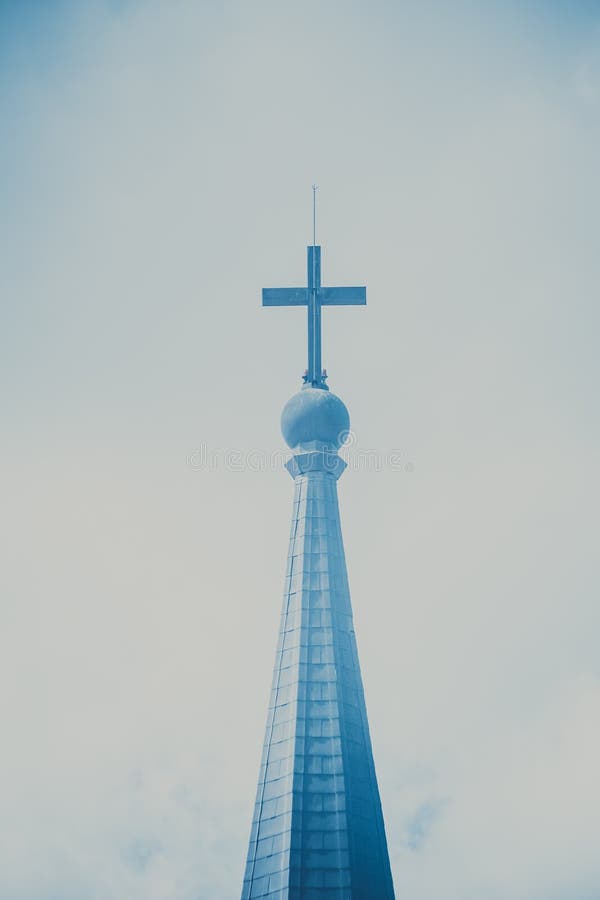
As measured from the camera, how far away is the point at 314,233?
61.4 metres

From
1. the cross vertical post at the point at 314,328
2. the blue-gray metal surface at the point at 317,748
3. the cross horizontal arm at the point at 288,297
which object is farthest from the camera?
the cross horizontal arm at the point at 288,297

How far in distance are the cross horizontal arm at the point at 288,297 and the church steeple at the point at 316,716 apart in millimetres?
48

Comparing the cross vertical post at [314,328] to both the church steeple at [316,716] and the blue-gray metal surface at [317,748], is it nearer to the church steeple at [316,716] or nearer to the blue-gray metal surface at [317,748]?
the church steeple at [316,716]

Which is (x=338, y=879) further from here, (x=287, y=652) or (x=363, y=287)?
(x=363, y=287)

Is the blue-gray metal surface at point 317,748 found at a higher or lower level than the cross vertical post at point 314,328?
lower

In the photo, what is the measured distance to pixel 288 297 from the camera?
195 ft

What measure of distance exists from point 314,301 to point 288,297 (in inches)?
50.2

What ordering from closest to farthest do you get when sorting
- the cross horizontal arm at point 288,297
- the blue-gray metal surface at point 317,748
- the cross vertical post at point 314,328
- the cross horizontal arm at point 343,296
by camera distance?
the blue-gray metal surface at point 317,748, the cross horizontal arm at point 343,296, the cross vertical post at point 314,328, the cross horizontal arm at point 288,297

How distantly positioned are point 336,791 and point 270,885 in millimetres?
4328

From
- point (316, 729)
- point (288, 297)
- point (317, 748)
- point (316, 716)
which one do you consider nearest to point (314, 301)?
point (288, 297)

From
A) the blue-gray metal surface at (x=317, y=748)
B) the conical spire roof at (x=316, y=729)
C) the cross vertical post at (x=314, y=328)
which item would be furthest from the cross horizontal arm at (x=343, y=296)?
the blue-gray metal surface at (x=317, y=748)

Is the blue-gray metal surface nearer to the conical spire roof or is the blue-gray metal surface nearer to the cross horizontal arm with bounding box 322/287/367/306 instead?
the conical spire roof

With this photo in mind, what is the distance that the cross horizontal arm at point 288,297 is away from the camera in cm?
5934

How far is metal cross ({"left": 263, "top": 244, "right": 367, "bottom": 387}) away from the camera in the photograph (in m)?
59.1
